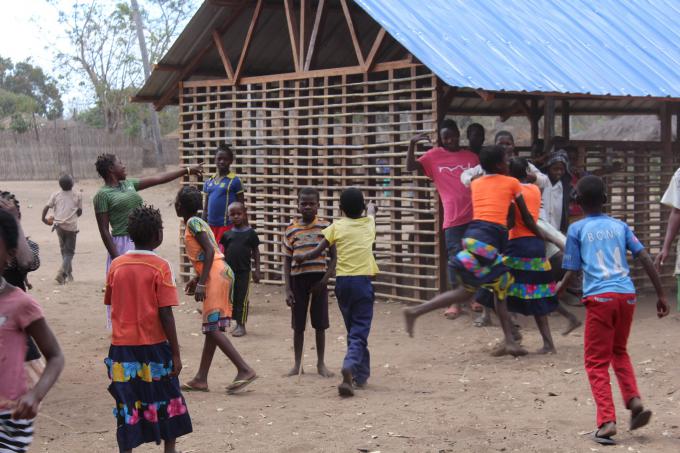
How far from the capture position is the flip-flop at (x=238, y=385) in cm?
666

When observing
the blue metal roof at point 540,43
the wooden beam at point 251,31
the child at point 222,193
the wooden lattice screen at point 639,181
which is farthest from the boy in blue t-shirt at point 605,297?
the wooden beam at point 251,31

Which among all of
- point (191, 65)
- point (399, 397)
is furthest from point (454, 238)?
point (191, 65)

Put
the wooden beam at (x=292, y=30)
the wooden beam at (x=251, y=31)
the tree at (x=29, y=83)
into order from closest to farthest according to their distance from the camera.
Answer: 1. the wooden beam at (x=292, y=30)
2. the wooden beam at (x=251, y=31)
3. the tree at (x=29, y=83)

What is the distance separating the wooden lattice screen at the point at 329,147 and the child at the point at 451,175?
0.70m

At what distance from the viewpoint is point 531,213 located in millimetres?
7852

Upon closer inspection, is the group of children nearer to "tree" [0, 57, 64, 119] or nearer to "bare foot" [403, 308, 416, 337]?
"bare foot" [403, 308, 416, 337]

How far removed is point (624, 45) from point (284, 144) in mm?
4303

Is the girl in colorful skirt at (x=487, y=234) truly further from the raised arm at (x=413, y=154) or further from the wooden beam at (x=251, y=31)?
the wooden beam at (x=251, y=31)

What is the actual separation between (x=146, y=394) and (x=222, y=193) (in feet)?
16.1

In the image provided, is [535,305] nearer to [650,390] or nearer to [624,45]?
[650,390]

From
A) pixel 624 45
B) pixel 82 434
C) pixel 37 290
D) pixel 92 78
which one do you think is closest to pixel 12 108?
pixel 92 78

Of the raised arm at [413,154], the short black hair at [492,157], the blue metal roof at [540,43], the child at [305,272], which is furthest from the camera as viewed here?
the blue metal roof at [540,43]

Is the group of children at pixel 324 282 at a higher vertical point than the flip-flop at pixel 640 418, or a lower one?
higher

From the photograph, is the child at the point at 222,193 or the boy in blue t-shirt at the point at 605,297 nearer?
the boy in blue t-shirt at the point at 605,297
